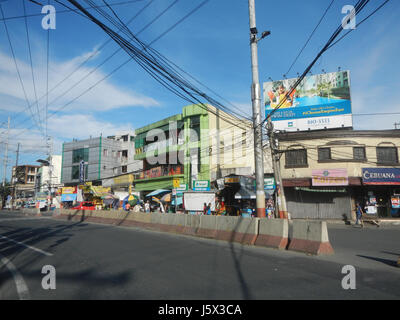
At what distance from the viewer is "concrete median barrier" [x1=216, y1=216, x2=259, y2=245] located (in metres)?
12.3

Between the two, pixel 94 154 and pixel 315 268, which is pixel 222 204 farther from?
pixel 94 154

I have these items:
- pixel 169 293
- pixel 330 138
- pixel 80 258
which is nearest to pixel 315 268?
pixel 169 293

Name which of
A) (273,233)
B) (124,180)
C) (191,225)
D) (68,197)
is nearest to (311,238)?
(273,233)

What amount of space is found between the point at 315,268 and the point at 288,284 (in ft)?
6.81

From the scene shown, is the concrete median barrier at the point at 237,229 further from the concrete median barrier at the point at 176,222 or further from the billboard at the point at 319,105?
the billboard at the point at 319,105

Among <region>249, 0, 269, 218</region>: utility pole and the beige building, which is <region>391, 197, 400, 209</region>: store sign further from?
<region>249, 0, 269, 218</region>: utility pole

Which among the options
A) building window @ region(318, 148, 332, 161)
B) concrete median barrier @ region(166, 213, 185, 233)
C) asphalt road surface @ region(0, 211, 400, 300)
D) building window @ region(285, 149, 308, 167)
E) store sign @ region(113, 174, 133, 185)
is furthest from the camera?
store sign @ region(113, 174, 133, 185)

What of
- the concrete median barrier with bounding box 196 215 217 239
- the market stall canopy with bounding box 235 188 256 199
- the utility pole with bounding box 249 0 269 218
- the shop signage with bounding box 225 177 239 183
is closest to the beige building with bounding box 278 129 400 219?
the market stall canopy with bounding box 235 188 256 199

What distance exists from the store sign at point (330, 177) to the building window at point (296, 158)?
1542 mm

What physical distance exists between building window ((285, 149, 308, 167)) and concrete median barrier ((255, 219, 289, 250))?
1416 centimetres

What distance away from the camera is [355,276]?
7027 mm

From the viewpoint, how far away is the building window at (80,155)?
5444 centimetres

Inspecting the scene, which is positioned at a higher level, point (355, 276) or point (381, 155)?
point (381, 155)
